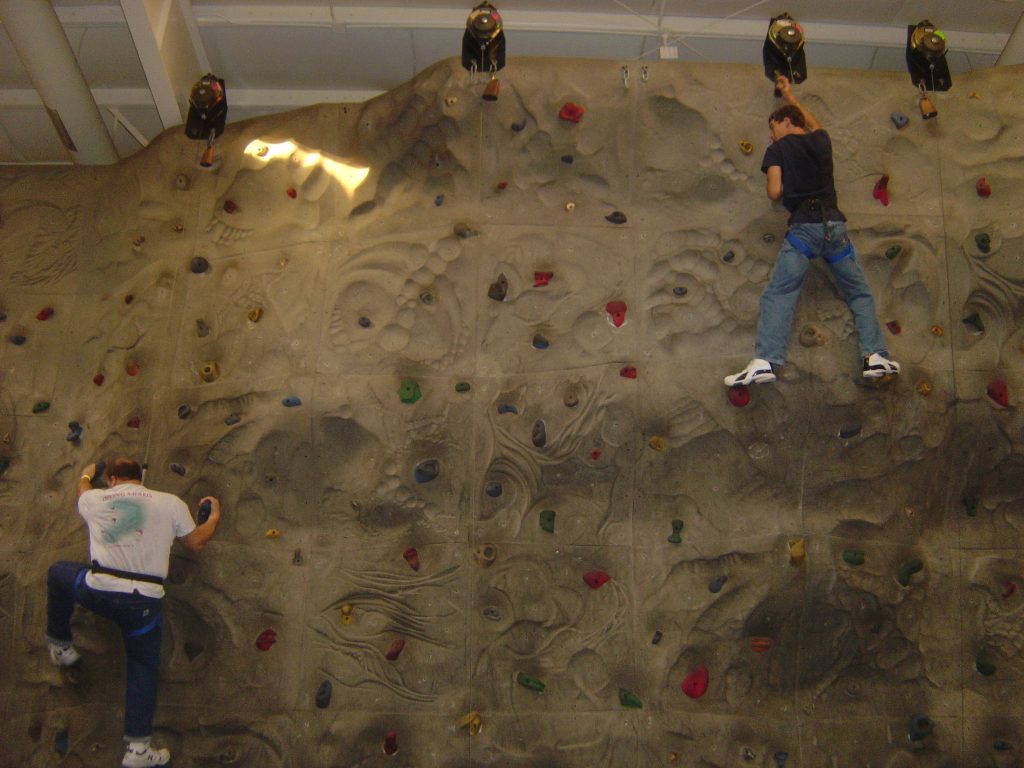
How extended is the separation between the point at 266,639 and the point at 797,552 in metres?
2.54

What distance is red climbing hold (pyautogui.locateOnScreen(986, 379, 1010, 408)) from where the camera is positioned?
4.74 m

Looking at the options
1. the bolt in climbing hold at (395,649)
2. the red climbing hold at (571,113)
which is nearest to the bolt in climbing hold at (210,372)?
the bolt in climbing hold at (395,649)

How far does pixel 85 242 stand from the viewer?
18.4ft

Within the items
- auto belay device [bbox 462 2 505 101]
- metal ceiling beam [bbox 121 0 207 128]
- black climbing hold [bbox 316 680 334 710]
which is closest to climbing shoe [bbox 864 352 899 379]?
Result: auto belay device [bbox 462 2 505 101]

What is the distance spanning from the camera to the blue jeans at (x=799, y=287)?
4555 mm

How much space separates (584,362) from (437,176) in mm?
1245

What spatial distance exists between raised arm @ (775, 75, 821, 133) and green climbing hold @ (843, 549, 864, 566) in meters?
2.01

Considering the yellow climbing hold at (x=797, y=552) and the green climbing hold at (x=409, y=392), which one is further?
the green climbing hold at (x=409, y=392)

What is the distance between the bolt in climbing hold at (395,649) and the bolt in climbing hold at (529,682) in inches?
22.2

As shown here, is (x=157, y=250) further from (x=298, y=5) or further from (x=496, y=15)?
(x=496, y=15)

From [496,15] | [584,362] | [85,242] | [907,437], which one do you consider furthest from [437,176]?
[907,437]

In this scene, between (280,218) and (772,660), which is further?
(280,218)

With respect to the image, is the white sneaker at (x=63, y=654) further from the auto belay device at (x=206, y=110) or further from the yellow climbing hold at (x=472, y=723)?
the auto belay device at (x=206, y=110)

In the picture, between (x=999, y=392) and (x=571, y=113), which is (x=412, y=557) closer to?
(x=571, y=113)
